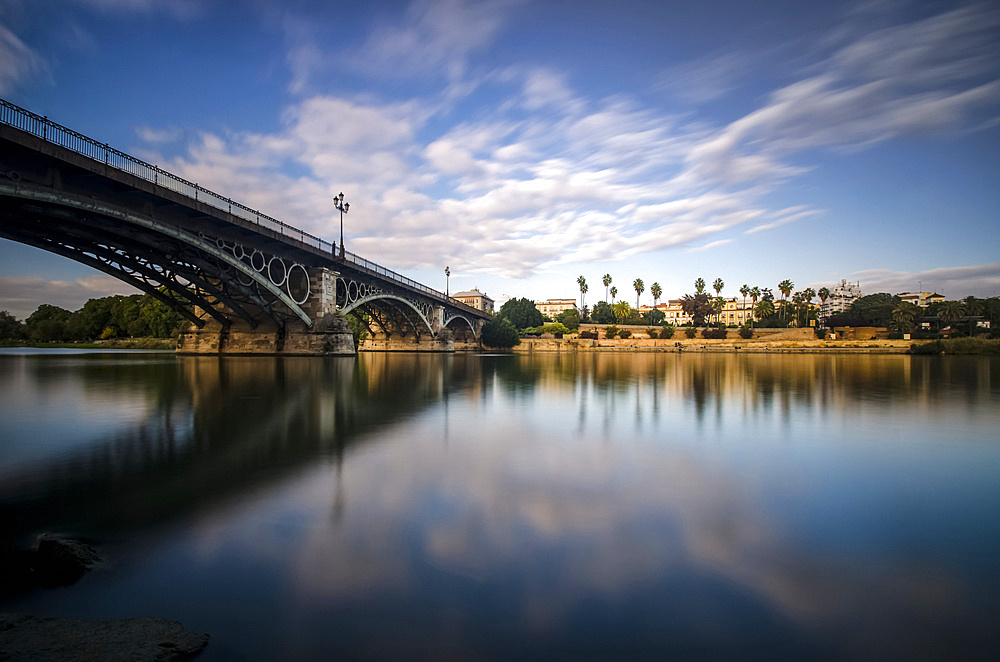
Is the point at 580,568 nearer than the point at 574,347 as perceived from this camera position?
Yes

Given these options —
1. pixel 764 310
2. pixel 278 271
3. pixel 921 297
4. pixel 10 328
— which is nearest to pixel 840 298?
pixel 921 297

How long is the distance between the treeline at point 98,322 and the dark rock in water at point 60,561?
7874 centimetres

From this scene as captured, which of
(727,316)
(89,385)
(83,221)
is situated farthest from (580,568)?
(727,316)

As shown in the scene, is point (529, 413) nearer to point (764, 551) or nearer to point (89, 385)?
point (764, 551)

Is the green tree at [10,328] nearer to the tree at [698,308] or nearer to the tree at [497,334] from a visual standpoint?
the tree at [497,334]

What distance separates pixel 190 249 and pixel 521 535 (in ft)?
111

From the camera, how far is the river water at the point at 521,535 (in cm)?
300

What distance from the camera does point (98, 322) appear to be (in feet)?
279

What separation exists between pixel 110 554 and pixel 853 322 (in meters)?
134

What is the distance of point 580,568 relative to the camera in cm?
386

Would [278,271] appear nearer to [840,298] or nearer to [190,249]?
[190,249]

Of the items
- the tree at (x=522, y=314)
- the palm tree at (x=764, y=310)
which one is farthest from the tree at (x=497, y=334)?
the palm tree at (x=764, y=310)

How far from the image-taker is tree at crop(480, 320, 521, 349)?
94125 mm

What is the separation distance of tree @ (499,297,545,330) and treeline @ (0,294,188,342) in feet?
231
